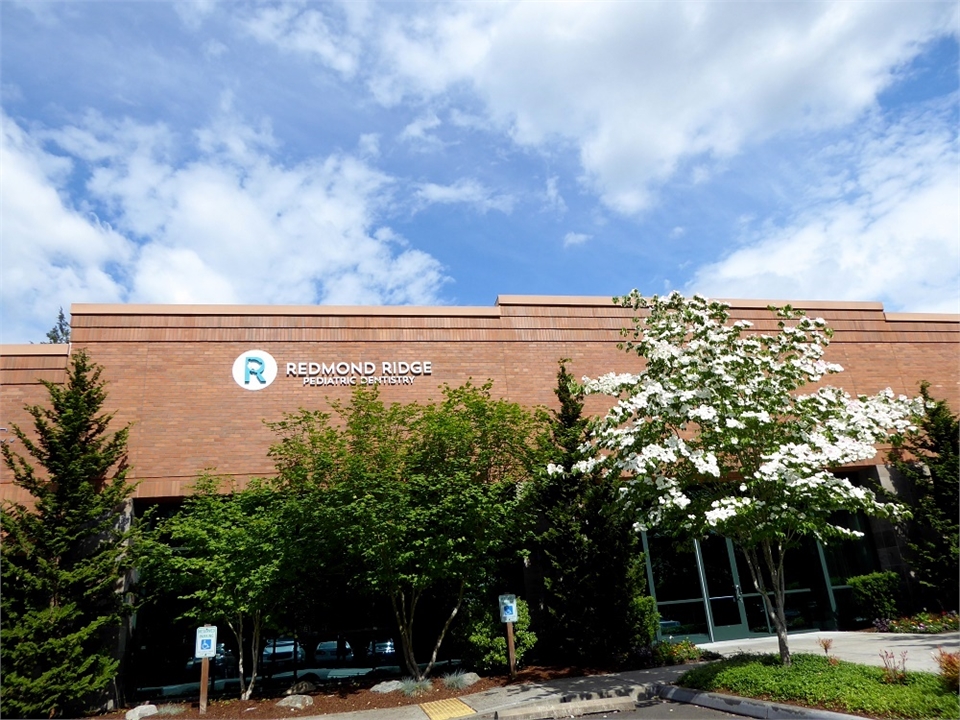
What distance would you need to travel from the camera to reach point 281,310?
1600 cm

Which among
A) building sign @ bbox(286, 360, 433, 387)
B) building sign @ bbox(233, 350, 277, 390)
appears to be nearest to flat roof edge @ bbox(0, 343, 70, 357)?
building sign @ bbox(233, 350, 277, 390)

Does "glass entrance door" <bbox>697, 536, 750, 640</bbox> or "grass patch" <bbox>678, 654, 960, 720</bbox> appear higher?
"glass entrance door" <bbox>697, 536, 750, 640</bbox>

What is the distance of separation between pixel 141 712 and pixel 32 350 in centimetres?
790

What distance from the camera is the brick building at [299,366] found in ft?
47.2

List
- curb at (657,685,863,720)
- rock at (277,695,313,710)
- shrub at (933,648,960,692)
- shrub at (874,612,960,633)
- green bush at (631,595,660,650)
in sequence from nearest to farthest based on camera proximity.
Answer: shrub at (933,648,960,692), curb at (657,685,863,720), rock at (277,695,313,710), green bush at (631,595,660,650), shrub at (874,612,960,633)

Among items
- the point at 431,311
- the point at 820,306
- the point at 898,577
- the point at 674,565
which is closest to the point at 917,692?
the point at 674,565

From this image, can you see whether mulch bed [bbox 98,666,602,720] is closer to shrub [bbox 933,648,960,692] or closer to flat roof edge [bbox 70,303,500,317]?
shrub [bbox 933,648,960,692]

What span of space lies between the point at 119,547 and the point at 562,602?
879 centimetres

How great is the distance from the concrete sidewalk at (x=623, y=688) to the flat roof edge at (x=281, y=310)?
880cm

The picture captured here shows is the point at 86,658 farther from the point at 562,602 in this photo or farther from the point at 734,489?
the point at 734,489

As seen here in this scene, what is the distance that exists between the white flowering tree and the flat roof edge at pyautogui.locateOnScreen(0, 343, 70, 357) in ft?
37.7

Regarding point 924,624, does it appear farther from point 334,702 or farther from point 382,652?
point 334,702

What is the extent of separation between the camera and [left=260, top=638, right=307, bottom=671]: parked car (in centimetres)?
1409

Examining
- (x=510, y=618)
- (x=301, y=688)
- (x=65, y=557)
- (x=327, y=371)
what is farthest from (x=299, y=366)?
(x=510, y=618)
